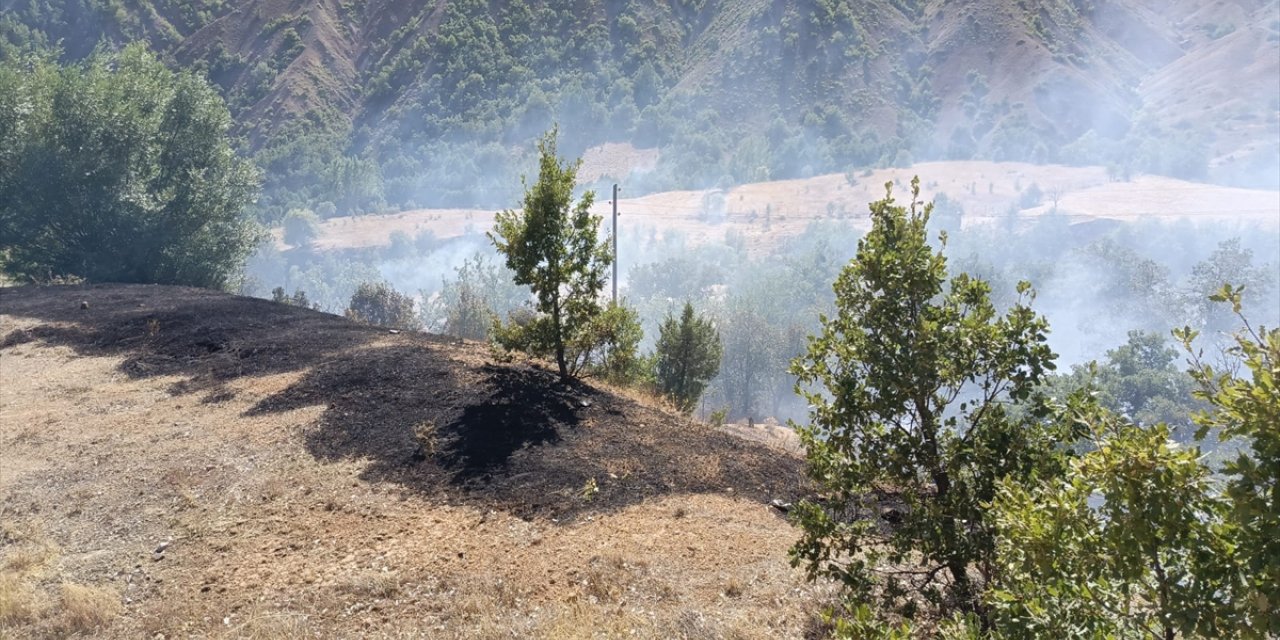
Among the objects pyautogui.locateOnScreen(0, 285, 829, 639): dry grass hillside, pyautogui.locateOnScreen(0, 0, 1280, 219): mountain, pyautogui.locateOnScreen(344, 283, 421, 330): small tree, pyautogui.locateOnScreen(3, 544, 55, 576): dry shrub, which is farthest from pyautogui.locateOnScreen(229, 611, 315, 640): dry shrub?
pyautogui.locateOnScreen(0, 0, 1280, 219): mountain

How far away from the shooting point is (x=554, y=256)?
10891 millimetres

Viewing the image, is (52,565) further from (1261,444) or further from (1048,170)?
(1048,170)

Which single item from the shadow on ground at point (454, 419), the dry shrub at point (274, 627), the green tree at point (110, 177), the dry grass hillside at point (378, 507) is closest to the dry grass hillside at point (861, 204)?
the green tree at point (110, 177)

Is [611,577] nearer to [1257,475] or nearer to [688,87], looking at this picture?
[1257,475]

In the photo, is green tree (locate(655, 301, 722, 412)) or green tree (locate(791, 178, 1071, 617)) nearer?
green tree (locate(791, 178, 1071, 617))

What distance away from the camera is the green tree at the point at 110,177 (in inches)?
896

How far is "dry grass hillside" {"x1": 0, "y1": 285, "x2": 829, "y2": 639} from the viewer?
636 centimetres

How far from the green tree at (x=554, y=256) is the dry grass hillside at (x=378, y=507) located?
69cm

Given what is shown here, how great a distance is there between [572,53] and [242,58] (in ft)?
151

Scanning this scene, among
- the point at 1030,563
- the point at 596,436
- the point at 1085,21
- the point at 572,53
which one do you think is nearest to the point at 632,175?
the point at 572,53

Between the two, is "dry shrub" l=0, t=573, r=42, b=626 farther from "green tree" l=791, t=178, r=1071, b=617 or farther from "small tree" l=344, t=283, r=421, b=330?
"small tree" l=344, t=283, r=421, b=330

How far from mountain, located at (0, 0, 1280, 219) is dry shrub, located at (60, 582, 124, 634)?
89.5 m

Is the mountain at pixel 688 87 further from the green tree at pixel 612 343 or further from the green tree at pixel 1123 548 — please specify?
the green tree at pixel 1123 548

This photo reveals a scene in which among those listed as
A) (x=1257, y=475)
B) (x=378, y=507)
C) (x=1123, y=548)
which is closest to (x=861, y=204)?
(x=378, y=507)
